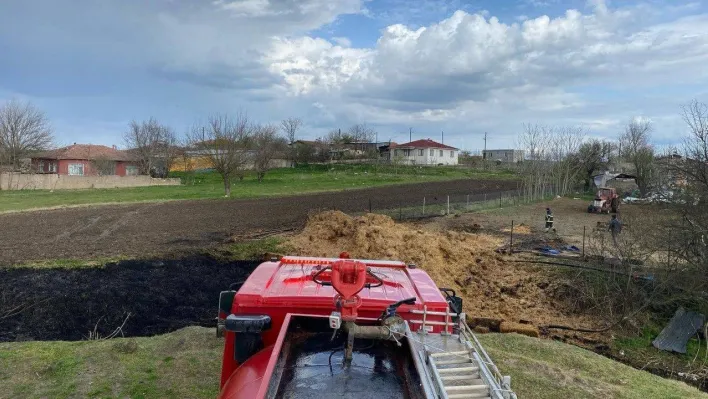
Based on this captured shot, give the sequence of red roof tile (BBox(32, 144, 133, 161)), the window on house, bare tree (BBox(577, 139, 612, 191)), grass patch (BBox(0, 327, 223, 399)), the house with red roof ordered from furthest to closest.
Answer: the window on house, red roof tile (BBox(32, 144, 133, 161)), the house with red roof, bare tree (BBox(577, 139, 612, 191)), grass patch (BBox(0, 327, 223, 399))

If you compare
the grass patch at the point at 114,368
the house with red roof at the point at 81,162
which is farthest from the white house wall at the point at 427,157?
the grass patch at the point at 114,368

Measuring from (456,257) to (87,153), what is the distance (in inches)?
2433

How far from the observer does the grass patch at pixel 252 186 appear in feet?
114

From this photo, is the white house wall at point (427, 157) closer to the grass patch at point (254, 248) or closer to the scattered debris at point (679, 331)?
the grass patch at point (254, 248)

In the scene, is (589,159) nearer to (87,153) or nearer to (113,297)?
(113,297)

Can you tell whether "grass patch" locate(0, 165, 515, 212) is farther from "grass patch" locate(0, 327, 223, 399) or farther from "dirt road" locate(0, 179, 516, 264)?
"grass patch" locate(0, 327, 223, 399)

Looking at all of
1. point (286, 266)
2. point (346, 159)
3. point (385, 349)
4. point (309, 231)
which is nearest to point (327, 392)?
point (385, 349)

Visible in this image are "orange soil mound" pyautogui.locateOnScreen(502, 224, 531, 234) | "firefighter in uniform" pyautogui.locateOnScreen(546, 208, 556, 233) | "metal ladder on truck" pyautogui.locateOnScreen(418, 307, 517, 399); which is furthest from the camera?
"orange soil mound" pyautogui.locateOnScreen(502, 224, 531, 234)

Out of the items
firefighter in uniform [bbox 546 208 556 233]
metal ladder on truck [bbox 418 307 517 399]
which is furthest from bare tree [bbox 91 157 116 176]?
metal ladder on truck [bbox 418 307 517 399]

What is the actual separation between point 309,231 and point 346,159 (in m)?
57.8

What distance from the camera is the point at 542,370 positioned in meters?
7.26

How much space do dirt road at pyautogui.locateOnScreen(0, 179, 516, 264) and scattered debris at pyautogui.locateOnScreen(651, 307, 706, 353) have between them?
13.6 m

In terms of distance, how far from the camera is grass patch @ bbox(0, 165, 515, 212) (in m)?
34.6

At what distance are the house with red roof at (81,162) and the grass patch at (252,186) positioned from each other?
726 cm
